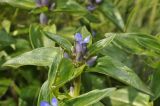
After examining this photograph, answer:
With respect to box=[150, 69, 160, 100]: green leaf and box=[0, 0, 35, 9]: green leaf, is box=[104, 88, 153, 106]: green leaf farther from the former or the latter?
box=[0, 0, 35, 9]: green leaf

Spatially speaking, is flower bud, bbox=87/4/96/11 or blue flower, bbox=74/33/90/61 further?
flower bud, bbox=87/4/96/11

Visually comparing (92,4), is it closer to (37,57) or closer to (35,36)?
(35,36)

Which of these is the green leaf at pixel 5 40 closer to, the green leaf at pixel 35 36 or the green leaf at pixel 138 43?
the green leaf at pixel 35 36

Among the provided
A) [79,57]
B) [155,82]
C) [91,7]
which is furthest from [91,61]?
[91,7]

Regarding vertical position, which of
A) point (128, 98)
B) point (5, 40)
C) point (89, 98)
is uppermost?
point (5, 40)

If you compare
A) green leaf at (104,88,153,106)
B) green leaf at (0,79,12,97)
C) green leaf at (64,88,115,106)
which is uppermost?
green leaf at (64,88,115,106)

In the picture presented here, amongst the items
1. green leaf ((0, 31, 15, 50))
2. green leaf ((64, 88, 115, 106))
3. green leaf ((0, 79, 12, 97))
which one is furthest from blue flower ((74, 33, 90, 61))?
green leaf ((0, 79, 12, 97))

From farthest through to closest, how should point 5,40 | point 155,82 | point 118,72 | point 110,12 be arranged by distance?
point 110,12 < point 5,40 < point 155,82 < point 118,72

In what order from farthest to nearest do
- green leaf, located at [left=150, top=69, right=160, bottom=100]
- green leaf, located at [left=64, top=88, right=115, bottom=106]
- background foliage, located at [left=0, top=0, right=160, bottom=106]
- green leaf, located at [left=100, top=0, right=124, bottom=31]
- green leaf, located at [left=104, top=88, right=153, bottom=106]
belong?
green leaf, located at [left=100, top=0, right=124, bottom=31]
green leaf, located at [left=104, top=88, right=153, bottom=106]
green leaf, located at [left=150, top=69, right=160, bottom=100]
background foliage, located at [left=0, top=0, right=160, bottom=106]
green leaf, located at [left=64, top=88, right=115, bottom=106]
